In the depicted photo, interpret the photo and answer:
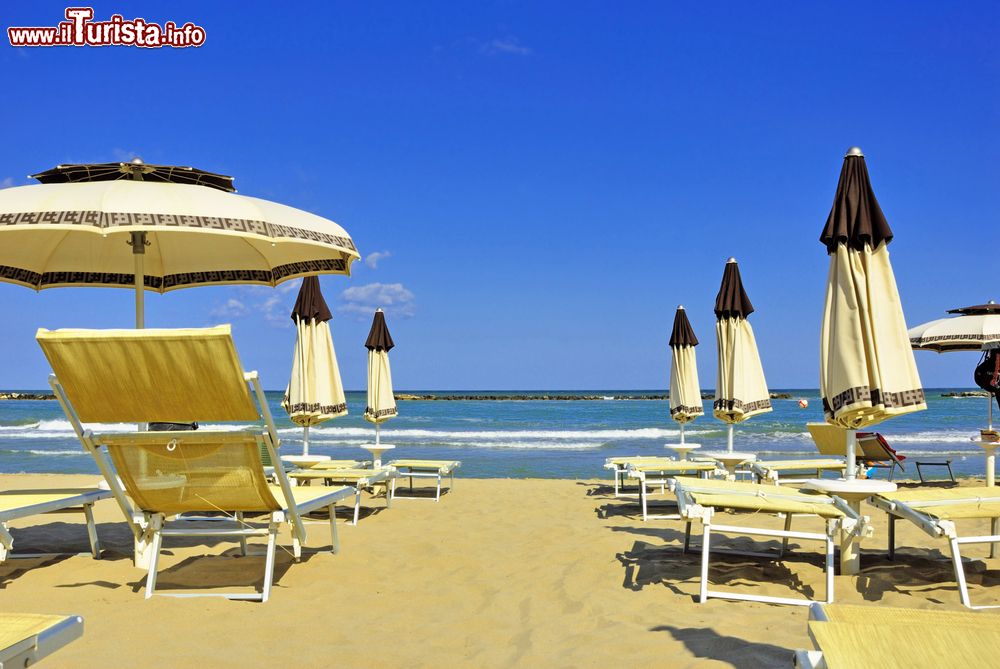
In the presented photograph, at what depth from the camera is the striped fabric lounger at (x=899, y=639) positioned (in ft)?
5.26

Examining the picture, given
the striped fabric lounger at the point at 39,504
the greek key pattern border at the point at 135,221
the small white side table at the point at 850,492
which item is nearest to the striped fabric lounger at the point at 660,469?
the small white side table at the point at 850,492

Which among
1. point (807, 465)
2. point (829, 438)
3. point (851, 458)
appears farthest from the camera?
point (829, 438)

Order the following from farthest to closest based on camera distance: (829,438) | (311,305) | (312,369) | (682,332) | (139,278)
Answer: (682,332), (829,438), (311,305), (312,369), (139,278)

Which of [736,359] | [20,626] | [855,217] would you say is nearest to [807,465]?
[736,359]

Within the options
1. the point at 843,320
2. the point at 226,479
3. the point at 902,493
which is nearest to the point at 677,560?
the point at 902,493

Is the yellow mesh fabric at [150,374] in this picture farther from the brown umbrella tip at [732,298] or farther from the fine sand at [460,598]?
the brown umbrella tip at [732,298]

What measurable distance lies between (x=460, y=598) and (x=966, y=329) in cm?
783

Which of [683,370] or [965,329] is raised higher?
[965,329]

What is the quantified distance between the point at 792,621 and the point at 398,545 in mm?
2946

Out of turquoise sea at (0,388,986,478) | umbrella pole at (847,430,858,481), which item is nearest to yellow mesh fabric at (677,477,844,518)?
umbrella pole at (847,430,858,481)

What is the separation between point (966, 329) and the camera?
903 centimetres

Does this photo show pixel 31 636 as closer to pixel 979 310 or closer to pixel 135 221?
pixel 135 221

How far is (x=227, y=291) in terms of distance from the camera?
6.71 m

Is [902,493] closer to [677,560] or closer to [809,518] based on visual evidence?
[677,560]
